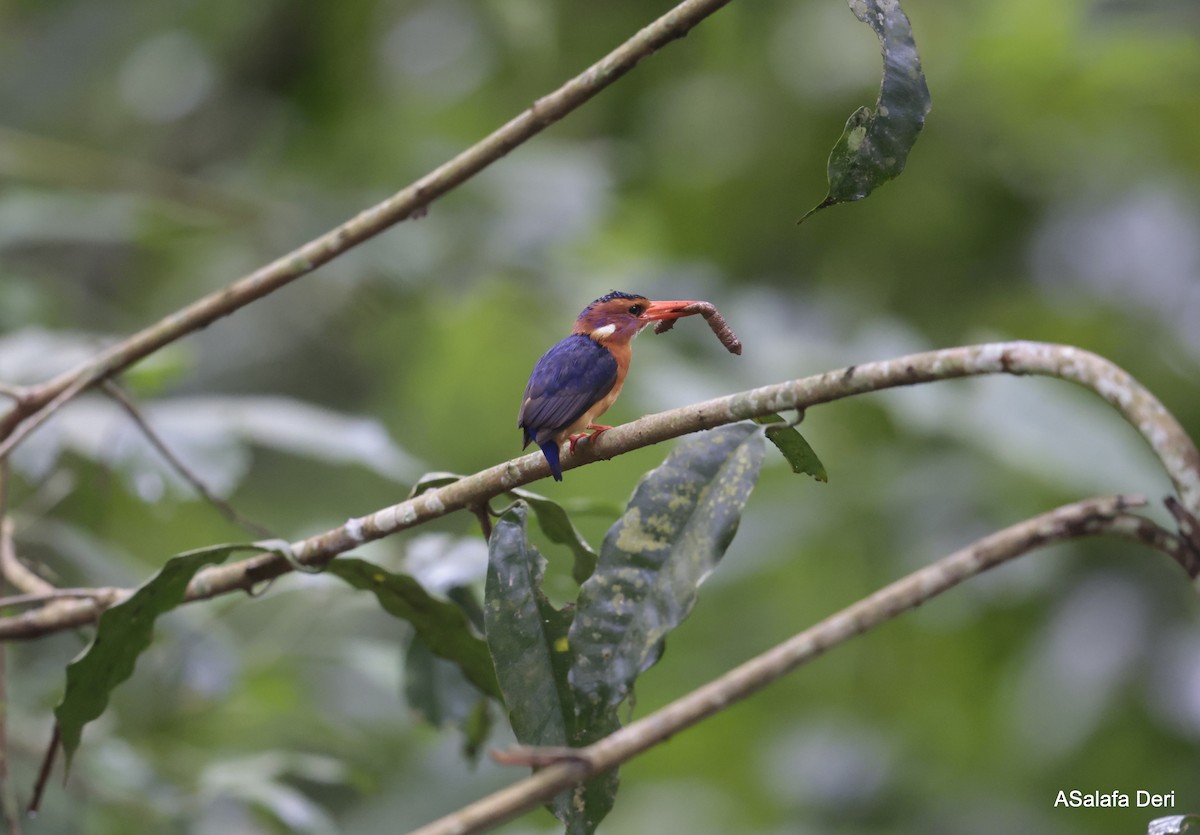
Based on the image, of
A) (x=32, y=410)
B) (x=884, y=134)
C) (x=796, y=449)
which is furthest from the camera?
(x=32, y=410)

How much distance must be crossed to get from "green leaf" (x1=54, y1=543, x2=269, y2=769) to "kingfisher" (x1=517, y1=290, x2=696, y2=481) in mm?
381

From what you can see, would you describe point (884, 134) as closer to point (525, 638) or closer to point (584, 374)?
point (584, 374)

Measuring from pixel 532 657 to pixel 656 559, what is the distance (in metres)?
0.22

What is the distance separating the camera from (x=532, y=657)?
1380 millimetres

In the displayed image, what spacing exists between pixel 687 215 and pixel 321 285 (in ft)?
4.81

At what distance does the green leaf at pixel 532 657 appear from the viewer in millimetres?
1334

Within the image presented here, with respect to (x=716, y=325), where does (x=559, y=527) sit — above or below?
below

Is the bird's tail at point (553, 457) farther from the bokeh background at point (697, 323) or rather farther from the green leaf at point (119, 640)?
the bokeh background at point (697, 323)

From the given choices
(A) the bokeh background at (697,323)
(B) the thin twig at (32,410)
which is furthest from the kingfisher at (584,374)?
(A) the bokeh background at (697,323)

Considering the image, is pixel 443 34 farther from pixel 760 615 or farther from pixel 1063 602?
pixel 1063 602

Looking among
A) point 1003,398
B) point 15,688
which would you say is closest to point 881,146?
point 1003,398

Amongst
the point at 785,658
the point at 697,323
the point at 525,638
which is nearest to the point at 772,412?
the point at 785,658

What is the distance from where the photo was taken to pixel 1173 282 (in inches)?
181

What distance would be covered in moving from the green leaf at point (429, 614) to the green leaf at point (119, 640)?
0.53 ft
